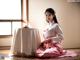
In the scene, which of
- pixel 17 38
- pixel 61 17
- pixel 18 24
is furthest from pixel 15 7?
pixel 17 38

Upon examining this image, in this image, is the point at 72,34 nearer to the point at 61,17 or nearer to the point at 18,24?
the point at 61,17

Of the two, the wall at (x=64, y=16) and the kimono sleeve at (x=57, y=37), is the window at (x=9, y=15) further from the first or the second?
the kimono sleeve at (x=57, y=37)

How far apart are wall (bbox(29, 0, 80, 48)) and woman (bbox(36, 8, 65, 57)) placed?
0.95 meters

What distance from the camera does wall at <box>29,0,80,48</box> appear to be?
3.53 m

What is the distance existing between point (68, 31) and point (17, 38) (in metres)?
1.50

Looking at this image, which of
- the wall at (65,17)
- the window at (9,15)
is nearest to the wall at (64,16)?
the wall at (65,17)

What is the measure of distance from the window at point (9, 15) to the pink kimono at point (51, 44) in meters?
1.02

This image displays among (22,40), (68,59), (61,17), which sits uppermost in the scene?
(61,17)

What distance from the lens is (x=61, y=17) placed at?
3.56m

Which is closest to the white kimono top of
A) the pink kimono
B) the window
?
the pink kimono

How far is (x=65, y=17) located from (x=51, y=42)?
1215mm

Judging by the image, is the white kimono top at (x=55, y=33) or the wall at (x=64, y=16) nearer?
the white kimono top at (x=55, y=33)

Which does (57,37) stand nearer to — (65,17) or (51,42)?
(51,42)

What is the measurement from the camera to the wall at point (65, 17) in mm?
3531
